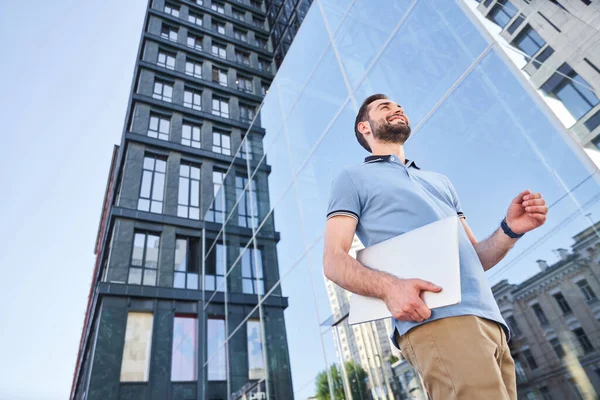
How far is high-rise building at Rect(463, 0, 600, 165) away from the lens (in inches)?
138

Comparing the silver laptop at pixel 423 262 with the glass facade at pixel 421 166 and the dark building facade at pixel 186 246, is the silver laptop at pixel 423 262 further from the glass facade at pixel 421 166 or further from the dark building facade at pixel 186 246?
the dark building facade at pixel 186 246

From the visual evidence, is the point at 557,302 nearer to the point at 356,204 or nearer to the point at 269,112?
the point at 356,204

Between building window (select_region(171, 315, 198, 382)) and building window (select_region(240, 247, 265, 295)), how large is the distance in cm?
470

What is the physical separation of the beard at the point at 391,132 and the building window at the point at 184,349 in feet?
43.5

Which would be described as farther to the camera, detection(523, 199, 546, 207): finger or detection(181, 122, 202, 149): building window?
detection(181, 122, 202, 149): building window

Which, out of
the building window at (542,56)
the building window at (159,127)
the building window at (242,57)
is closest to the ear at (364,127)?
the building window at (542,56)

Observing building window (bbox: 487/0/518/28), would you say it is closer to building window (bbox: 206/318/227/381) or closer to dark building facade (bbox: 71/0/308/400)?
dark building facade (bbox: 71/0/308/400)

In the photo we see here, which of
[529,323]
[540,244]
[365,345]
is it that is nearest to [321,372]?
[365,345]

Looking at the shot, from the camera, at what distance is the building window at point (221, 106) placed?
71.7ft

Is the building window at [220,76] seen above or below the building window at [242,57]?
below

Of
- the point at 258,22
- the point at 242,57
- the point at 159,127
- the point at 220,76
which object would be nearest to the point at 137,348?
the point at 159,127

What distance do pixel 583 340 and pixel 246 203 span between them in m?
8.65

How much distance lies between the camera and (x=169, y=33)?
937 inches

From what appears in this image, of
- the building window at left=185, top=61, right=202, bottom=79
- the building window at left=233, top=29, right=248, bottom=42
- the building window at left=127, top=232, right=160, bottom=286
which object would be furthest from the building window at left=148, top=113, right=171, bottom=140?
the building window at left=233, top=29, right=248, bottom=42
